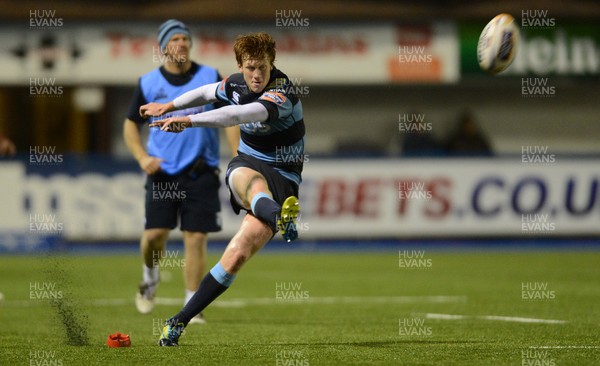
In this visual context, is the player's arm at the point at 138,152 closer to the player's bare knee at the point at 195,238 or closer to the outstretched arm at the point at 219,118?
the player's bare knee at the point at 195,238

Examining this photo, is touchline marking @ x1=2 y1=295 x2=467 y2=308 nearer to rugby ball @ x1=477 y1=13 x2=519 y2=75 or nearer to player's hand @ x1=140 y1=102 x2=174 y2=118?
rugby ball @ x1=477 y1=13 x2=519 y2=75

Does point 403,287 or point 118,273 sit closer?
point 403,287

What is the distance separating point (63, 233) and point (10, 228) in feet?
3.66

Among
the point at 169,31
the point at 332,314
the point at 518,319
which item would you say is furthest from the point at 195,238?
the point at 518,319

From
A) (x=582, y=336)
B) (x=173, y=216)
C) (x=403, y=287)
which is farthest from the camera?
(x=403, y=287)

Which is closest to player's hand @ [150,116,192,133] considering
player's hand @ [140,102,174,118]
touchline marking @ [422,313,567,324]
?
player's hand @ [140,102,174,118]

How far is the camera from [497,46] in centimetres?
1030

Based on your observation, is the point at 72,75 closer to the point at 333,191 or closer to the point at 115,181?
the point at 115,181

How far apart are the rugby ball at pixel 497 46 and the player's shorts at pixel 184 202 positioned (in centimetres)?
320

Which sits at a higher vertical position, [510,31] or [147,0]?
[147,0]

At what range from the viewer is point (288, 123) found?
9453 millimetres

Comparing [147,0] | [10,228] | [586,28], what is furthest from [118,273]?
[586,28]

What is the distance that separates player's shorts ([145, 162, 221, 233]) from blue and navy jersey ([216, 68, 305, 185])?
2425 millimetres

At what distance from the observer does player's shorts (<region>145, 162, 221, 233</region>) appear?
476 inches
